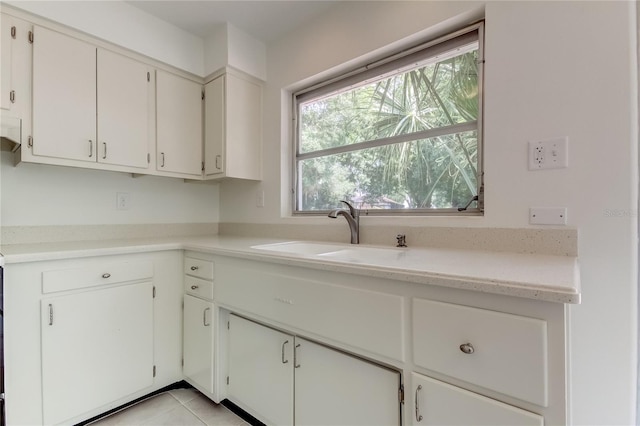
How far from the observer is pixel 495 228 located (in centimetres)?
134

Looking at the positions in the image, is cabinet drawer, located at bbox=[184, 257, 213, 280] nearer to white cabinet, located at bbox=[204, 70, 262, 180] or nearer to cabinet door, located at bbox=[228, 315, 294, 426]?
cabinet door, located at bbox=[228, 315, 294, 426]

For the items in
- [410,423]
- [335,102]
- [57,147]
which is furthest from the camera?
[335,102]

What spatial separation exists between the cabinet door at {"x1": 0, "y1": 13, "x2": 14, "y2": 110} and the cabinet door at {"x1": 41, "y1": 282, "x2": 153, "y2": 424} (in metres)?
1.02

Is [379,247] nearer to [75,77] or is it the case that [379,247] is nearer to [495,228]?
[495,228]

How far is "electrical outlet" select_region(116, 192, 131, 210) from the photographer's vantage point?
2.12m

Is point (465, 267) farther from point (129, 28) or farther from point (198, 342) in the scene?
point (129, 28)

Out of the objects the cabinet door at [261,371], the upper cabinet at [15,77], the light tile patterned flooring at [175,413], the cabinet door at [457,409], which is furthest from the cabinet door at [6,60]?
the cabinet door at [457,409]

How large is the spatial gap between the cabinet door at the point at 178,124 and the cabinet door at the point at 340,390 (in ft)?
5.14

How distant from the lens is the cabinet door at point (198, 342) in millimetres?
1679

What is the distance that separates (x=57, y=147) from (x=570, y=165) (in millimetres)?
2448

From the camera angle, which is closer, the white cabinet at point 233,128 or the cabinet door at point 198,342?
the cabinet door at point 198,342

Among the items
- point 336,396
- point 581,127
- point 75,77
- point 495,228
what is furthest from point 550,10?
point 75,77

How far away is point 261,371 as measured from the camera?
145 cm

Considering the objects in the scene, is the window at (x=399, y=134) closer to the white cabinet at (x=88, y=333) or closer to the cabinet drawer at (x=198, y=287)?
the cabinet drawer at (x=198, y=287)
